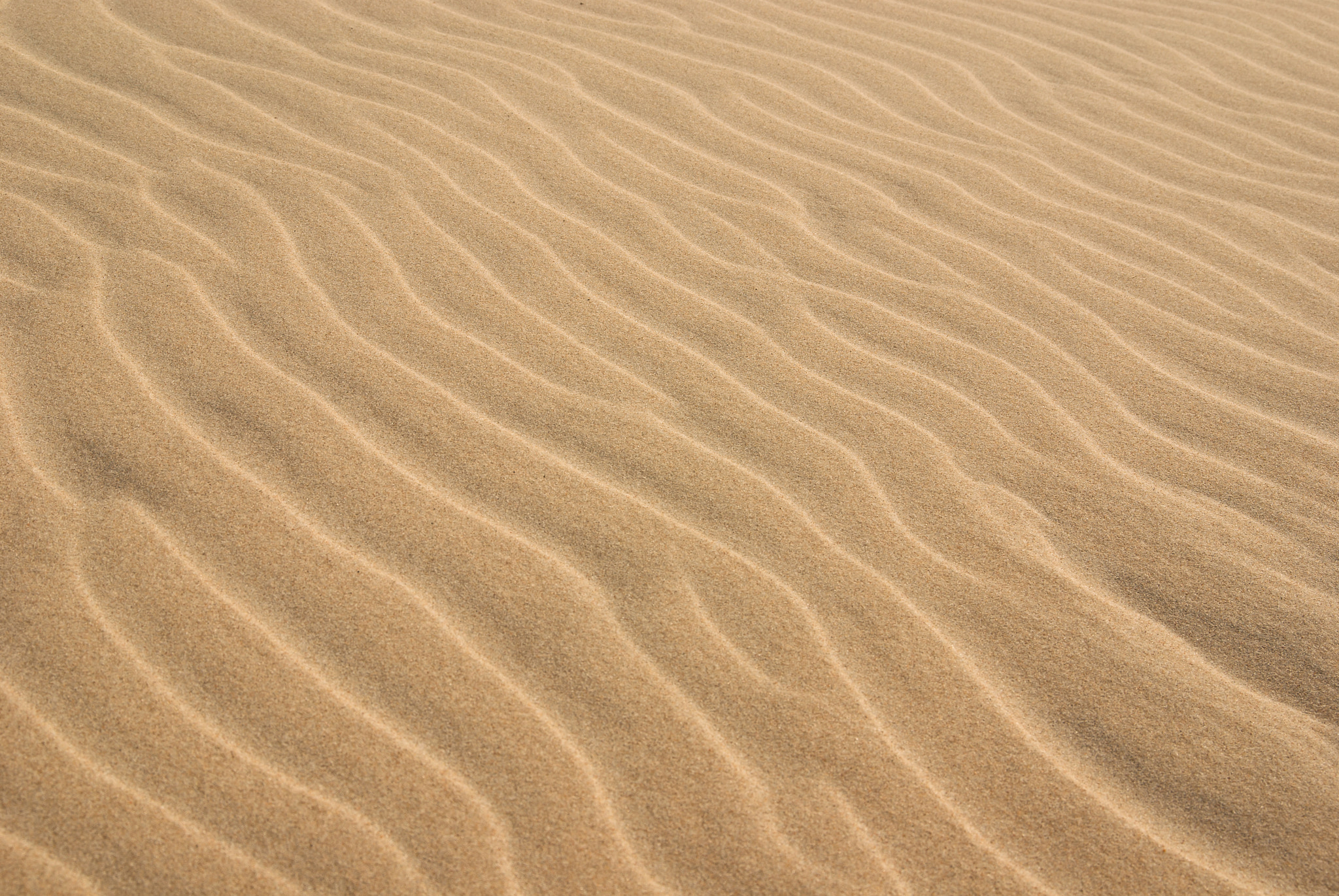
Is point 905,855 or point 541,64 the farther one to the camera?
point 541,64

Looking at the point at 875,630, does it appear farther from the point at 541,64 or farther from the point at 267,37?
the point at 267,37

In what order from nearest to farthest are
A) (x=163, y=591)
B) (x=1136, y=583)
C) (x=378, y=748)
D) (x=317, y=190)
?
1. (x=378, y=748)
2. (x=163, y=591)
3. (x=1136, y=583)
4. (x=317, y=190)

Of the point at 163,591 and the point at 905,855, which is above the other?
the point at 163,591

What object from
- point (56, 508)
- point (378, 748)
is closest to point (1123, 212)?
point (378, 748)

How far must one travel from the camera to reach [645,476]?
2.11 metres

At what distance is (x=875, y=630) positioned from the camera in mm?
1867

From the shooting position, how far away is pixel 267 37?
339 centimetres

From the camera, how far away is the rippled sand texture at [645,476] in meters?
1.62

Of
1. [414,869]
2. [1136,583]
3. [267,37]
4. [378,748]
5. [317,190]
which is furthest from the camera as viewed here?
[267,37]

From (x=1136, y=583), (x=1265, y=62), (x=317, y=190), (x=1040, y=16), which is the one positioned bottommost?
(x=1136, y=583)

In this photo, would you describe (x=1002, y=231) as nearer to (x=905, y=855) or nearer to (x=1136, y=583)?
(x=1136, y=583)

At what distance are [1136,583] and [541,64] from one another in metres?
2.32

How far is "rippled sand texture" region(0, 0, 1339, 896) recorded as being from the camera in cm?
162

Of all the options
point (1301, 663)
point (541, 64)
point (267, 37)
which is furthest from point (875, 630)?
point (267, 37)
